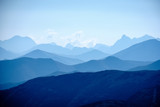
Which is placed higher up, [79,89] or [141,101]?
[79,89]

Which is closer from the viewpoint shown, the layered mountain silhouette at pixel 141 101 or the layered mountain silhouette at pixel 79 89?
the layered mountain silhouette at pixel 141 101

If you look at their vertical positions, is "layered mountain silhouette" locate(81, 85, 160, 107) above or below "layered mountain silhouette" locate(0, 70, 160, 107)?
below

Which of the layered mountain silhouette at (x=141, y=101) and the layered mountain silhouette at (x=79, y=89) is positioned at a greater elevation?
the layered mountain silhouette at (x=79, y=89)

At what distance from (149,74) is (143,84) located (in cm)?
1541

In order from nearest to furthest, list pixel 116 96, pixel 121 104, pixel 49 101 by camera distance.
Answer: pixel 121 104 < pixel 116 96 < pixel 49 101

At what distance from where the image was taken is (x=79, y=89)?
6038 inches

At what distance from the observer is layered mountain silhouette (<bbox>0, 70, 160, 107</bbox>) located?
438 ft

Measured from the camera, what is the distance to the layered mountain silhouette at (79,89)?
133 metres

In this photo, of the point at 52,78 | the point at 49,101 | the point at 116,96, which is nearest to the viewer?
the point at 116,96

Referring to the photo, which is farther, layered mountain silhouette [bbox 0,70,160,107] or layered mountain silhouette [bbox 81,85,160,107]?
layered mountain silhouette [bbox 0,70,160,107]

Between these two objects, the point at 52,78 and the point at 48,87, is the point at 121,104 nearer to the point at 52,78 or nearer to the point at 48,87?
the point at 48,87

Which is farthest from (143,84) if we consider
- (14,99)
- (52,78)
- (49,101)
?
(14,99)

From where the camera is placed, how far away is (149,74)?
5807 inches

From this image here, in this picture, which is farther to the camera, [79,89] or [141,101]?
[79,89]
